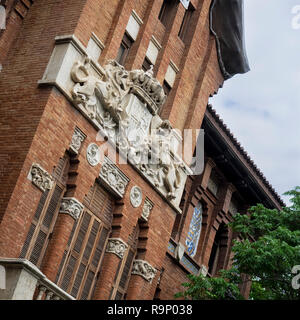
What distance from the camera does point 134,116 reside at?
52.9 feet

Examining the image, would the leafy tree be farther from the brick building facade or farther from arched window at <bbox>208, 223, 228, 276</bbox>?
arched window at <bbox>208, 223, 228, 276</bbox>

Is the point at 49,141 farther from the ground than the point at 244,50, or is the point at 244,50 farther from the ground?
the point at 244,50

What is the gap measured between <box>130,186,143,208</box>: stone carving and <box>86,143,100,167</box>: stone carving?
55.5 inches

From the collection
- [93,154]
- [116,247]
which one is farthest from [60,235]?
[93,154]

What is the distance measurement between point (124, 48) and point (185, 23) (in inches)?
124

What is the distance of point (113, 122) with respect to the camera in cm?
1549

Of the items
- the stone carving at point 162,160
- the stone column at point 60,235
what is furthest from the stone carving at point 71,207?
the stone carving at point 162,160

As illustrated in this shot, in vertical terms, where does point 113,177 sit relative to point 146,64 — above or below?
below

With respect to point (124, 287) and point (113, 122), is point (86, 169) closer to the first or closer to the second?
point (113, 122)

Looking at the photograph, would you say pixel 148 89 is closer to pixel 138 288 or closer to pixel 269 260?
pixel 138 288

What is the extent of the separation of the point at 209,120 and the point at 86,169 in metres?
6.66

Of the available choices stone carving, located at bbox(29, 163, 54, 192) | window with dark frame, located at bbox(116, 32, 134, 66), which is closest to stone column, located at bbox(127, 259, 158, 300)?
stone carving, located at bbox(29, 163, 54, 192)
